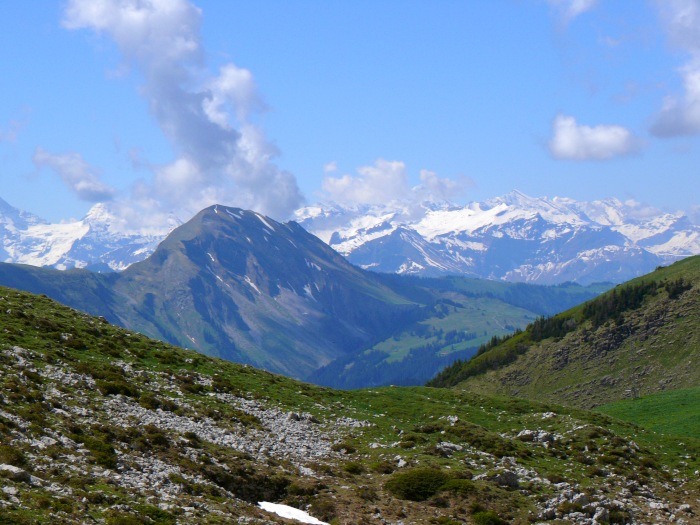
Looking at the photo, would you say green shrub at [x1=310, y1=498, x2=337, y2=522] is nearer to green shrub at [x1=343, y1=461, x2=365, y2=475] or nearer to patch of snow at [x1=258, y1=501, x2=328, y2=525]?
patch of snow at [x1=258, y1=501, x2=328, y2=525]

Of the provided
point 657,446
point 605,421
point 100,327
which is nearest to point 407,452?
point 657,446

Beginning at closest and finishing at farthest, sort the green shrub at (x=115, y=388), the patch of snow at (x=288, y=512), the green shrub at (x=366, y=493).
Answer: the patch of snow at (x=288, y=512) → the green shrub at (x=366, y=493) → the green shrub at (x=115, y=388)

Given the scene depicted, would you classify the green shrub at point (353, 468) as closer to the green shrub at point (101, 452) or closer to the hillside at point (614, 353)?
the green shrub at point (101, 452)

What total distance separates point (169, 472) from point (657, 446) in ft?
127

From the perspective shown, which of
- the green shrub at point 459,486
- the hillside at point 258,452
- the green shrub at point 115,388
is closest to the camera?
the hillside at point 258,452

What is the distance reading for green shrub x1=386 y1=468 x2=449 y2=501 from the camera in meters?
42.0

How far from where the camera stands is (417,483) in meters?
42.8

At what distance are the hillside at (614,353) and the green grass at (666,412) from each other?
44083 millimetres

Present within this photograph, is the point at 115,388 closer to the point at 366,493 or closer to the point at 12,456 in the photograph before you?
the point at 12,456

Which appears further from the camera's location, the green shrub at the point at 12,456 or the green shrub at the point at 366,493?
the green shrub at the point at 366,493

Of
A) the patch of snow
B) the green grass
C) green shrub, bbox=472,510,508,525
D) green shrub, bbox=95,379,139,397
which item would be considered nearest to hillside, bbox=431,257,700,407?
the green grass

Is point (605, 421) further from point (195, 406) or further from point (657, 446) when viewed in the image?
point (195, 406)

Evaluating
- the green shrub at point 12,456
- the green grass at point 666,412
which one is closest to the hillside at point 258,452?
the green shrub at point 12,456

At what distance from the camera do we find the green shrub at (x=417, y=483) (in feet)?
138
